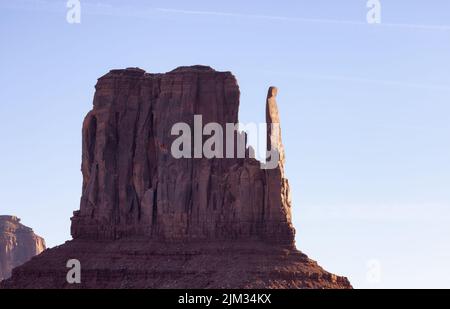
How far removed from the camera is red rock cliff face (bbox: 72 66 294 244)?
165625 millimetres

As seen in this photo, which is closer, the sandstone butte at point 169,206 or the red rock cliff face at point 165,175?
the sandstone butte at point 169,206

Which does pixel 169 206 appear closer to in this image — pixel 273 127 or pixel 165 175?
pixel 165 175

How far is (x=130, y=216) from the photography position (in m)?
173

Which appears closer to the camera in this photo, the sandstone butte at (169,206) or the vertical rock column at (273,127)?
the sandstone butte at (169,206)

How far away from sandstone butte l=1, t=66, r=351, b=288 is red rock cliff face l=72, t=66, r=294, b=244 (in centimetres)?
8

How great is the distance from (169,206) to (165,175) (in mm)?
2494

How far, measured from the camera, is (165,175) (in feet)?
556

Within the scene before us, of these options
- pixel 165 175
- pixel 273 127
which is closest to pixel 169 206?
pixel 165 175

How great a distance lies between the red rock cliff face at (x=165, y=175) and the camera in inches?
6521

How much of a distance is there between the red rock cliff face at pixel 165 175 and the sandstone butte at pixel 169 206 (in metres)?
0.08

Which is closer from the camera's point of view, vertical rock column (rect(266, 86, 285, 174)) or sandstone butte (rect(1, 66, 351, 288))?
sandstone butte (rect(1, 66, 351, 288))

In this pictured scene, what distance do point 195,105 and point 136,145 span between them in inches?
321

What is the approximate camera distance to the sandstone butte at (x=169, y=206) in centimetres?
16225
